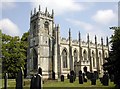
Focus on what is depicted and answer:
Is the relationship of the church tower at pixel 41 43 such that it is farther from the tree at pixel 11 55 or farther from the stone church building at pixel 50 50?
the tree at pixel 11 55

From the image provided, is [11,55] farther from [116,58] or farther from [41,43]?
[116,58]

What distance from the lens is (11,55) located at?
41.1m

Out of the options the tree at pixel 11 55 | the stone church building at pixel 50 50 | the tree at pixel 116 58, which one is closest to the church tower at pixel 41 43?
the stone church building at pixel 50 50

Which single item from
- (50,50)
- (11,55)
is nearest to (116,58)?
(11,55)

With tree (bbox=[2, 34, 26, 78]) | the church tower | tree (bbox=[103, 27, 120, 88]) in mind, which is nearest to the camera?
tree (bbox=[103, 27, 120, 88])

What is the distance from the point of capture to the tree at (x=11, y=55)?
4016 cm

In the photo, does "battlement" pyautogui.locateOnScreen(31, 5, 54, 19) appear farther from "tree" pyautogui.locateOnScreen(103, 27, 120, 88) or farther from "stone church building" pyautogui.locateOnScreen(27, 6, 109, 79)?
"tree" pyautogui.locateOnScreen(103, 27, 120, 88)

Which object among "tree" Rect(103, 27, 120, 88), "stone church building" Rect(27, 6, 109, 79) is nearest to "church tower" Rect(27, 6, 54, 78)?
"stone church building" Rect(27, 6, 109, 79)

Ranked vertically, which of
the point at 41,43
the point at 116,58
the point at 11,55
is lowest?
the point at 116,58

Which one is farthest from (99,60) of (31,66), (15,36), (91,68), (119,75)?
(119,75)

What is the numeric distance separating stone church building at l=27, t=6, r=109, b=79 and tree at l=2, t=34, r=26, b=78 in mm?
3692

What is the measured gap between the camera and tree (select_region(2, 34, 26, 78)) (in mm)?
40156

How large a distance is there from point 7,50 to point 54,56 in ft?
→ 31.0

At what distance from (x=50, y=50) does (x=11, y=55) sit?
27.7 ft
